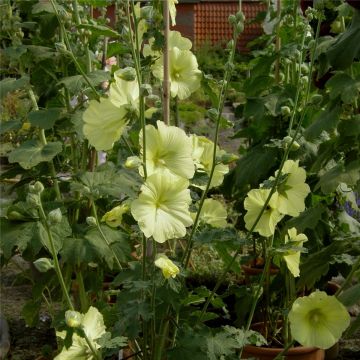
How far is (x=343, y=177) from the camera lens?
1.61m

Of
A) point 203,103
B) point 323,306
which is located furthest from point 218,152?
point 203,103

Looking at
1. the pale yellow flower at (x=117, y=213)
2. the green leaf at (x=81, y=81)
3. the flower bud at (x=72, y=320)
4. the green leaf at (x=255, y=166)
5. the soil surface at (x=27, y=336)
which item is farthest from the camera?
the soil surface at (x=27, y=336)

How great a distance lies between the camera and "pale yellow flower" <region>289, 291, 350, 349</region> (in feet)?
5.11

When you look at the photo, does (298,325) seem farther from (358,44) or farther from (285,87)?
(285,87)

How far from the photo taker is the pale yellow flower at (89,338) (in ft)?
4.74

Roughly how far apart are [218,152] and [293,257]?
1.01ft

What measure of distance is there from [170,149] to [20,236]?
0.64m

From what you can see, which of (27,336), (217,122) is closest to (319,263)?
(217,122)

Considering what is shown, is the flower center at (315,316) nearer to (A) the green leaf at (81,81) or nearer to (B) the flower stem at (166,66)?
→ (B) the flower stem at (166,66)

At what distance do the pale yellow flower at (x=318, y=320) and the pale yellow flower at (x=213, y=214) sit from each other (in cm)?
27

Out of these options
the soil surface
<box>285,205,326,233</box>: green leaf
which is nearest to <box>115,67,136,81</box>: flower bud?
<box>285,205,326,233</box>: green leaf

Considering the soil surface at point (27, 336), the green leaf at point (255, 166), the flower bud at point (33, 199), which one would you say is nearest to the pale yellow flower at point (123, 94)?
the flower bud at point (33, 199)

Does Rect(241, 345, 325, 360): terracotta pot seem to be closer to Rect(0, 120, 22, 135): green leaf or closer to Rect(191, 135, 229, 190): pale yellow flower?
Rect(191, 135, 229, 190): pale yellow flower

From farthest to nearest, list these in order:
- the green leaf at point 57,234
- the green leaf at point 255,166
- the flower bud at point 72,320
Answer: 1. the green leaf at point 255,166
2. the green leaf at point 57,234
3. the flower bud at point 72,320
